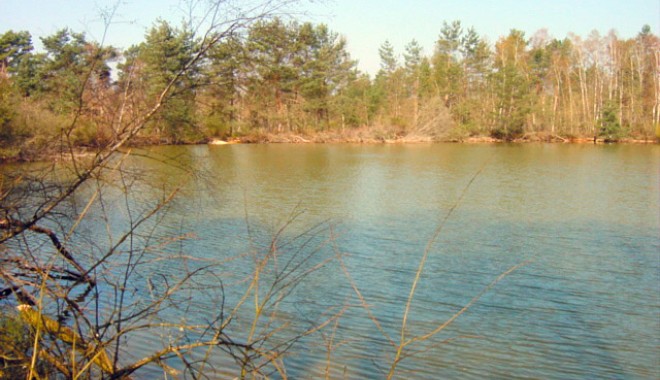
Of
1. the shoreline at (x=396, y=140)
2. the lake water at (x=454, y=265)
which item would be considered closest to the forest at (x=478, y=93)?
the shoreline at (x=396, y=140)

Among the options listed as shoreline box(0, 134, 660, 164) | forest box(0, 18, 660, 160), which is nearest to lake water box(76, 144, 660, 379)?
forest box(0, 18, 660, 160)

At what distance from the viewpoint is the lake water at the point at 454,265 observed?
536 centimetres

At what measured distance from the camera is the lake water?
5.36 metres

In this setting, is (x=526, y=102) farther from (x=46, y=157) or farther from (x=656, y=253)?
(x=46, y=157)

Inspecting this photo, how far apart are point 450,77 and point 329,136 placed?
11820 mm

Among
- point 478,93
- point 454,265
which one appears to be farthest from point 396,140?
point 454,265

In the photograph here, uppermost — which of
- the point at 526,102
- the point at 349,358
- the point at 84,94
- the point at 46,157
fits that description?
the point at 526,102

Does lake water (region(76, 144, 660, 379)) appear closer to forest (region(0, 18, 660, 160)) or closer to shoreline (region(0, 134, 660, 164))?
forest (region(0, 18, 660, 160))

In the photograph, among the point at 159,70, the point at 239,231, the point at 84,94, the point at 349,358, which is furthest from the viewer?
the point at 239,231

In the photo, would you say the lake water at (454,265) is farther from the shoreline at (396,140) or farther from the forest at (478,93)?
the shoreline at (396,140)

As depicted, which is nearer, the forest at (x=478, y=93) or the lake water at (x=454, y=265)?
the lake water at (x=454, y=265)

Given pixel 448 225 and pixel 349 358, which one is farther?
pixel 448 225

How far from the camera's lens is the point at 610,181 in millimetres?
18375

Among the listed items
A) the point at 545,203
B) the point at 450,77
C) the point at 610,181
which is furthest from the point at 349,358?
the point at 450,77
